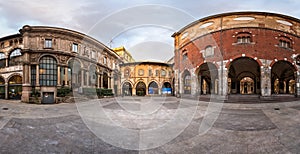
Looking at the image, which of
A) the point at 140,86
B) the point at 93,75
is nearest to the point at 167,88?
the point at 140,86

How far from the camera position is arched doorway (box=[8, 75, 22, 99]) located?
20.7m

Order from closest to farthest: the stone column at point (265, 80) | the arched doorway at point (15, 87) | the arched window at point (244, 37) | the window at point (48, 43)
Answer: the stone column at point (265, 80) < the arched window at point (244, 37) < the window at point (48, 43) < the arched doorway at point (15, 87)

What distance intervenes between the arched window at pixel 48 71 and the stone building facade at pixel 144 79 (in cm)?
1825

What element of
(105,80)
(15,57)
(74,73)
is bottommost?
(105,80)

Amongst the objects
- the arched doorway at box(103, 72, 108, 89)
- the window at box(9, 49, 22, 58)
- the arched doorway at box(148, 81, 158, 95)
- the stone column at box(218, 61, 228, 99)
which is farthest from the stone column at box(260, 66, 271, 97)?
the window at box(9, 49, 22, 58)

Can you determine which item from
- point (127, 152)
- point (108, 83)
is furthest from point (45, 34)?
point (127, 152)

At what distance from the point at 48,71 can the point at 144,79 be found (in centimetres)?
2114

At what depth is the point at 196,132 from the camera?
6.38 meters

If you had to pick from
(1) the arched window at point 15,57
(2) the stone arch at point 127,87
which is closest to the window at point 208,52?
(2) the stone arch at point 127,87

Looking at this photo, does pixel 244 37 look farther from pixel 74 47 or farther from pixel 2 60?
pixel 2 60

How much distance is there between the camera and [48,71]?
20016mm

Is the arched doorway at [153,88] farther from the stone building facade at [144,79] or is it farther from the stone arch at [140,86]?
the stone arch at [140,86]

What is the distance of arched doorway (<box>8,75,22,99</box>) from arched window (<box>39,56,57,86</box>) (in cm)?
412

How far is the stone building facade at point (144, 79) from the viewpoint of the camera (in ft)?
122
